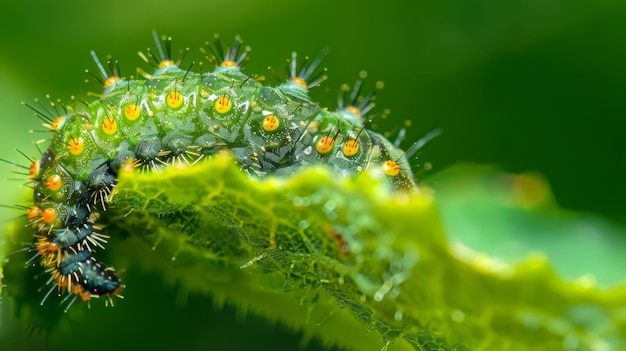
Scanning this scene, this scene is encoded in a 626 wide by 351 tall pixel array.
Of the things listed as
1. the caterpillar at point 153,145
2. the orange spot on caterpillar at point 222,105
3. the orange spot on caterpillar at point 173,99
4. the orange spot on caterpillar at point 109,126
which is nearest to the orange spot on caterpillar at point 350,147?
the caterpillar at point 153,145

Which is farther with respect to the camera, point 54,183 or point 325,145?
point 325,145

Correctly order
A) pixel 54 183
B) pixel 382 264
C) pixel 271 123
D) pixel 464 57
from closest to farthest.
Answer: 1. pixel 382 264
2. pixel 54 183
3. pixel 271 123
4. pixel 464 57

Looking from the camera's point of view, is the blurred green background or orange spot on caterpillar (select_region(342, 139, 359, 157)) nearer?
orange spot on caterpillar (select_region(342, 139, 359, 157))

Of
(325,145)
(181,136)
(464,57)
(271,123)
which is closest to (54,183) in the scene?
(181,136)

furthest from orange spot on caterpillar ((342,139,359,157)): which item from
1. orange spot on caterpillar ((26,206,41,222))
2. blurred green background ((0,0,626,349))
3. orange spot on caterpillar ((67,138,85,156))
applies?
blurred green background ((0,0,626,349))

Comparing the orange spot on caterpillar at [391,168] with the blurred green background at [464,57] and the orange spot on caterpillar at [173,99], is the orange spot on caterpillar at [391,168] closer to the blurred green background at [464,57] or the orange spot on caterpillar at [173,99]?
the orange spot on caterpillar at [173,99]

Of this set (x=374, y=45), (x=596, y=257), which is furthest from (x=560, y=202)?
(x=374, y=45)

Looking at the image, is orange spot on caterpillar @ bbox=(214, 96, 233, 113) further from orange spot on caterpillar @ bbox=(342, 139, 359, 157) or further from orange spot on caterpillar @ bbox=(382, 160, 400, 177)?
orange spot on caterpillar @ bbox=(382, 160, 400, 177)

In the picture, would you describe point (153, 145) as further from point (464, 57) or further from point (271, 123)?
point (464, 57)
